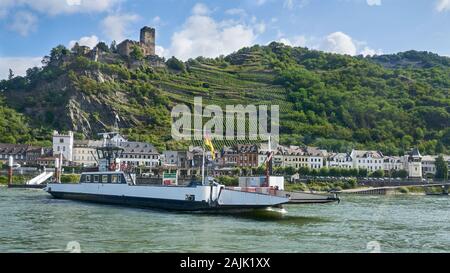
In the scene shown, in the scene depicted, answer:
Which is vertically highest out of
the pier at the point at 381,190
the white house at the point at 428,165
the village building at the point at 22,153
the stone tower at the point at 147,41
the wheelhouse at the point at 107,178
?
the stone tower at the point at 147,41

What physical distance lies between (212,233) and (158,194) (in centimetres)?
1396

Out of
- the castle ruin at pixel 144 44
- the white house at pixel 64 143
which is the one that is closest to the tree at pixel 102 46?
the castle ruin at pixel 144 44

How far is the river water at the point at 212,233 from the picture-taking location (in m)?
18.0

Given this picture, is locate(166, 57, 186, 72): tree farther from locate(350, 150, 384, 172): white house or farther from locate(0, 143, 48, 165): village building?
locate(350, 150, 384, 172): white house

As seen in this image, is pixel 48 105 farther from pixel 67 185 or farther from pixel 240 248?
pixel 240 248

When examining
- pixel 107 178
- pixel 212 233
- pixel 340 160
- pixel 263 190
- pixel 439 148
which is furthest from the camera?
pixel 439 148

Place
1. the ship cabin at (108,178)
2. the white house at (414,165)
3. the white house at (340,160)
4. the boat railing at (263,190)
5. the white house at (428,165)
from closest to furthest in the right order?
1. the boat railing at (263,190)
2. the ship cabin at (108,178)
3. the white house at (414,165)
4. the white house at (340,160)
5. the white house at (428,165)

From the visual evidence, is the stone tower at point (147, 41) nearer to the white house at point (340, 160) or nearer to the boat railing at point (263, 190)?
the white house at point (340, 160)

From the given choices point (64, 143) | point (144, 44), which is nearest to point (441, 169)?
point (64, 143)

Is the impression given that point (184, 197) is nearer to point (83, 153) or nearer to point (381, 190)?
point (381, 190)

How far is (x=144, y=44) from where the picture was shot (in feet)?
620

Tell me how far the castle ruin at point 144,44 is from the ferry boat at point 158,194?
139m

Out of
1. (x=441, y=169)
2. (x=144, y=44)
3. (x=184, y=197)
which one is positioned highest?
(x=144, y=44)

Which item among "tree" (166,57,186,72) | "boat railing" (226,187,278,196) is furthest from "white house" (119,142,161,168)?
"tree" (166,57,186,72)
